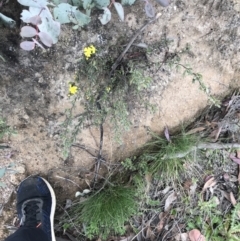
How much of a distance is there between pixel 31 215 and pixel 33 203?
7 centimetres

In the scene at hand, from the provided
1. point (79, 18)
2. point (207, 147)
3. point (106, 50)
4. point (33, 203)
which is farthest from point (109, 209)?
point (79, 18)

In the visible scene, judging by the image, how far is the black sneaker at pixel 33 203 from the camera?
2318 millimetres

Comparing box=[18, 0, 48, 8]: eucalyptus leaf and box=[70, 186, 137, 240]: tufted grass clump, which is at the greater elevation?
box=[18, 0, 48, 8]: eucalyptus leaf

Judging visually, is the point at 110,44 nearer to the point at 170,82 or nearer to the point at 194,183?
the point at 170,82

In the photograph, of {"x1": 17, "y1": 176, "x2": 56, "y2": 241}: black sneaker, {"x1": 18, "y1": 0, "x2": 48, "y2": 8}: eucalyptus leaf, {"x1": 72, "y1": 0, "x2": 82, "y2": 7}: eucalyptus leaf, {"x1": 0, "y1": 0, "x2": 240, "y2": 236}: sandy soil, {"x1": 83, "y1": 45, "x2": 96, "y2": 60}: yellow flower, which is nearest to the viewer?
{"x1": 18, "y1": 0, "x2": 48, "y2": 8}: eucalyptus leaf

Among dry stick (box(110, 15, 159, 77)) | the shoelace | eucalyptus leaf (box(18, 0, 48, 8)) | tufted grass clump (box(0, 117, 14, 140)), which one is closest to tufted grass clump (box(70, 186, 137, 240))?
the shoelace

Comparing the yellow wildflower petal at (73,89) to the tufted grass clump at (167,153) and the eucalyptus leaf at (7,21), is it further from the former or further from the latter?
the tufted grass clump at (167,153)

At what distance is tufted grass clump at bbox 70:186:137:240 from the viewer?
232 cm

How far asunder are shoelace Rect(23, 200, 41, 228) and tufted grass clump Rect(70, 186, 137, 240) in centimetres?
25

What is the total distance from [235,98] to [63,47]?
3.40ft

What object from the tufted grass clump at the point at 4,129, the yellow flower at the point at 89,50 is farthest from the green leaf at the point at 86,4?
the tufted grass clump at the point at 4,129

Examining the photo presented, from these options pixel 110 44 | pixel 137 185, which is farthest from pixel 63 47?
pixel 137 185

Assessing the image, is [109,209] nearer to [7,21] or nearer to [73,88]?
[73,88]

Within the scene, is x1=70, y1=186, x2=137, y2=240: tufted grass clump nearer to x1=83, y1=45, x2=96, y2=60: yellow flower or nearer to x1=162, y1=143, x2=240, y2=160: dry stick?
x1=162, y1=143, x2=240, y2=160: dry stick
